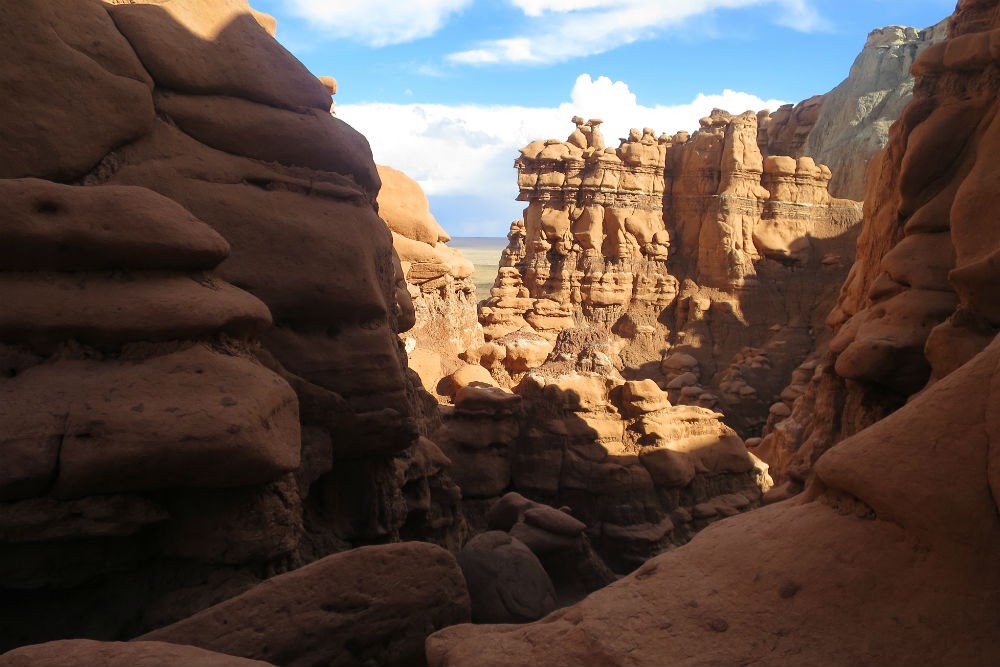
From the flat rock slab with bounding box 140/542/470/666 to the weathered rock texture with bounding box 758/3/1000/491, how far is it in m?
3.73

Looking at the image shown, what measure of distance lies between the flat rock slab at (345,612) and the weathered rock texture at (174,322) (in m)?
0.39

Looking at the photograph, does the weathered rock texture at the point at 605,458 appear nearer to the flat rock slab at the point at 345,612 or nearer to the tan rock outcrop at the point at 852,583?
the flat rock slab at the point at 345,612

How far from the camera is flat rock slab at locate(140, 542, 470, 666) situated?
3295 mm

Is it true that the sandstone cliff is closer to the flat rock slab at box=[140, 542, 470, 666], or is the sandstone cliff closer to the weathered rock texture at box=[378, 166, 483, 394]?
the weathered rock texture at box=[378, 166, 483, 394]

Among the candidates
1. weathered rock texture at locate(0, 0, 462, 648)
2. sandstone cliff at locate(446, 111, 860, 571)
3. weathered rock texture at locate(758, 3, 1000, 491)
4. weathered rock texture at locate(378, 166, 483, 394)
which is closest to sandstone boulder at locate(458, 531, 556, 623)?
weathered rock texture at locate(0, 0, 462, 648)

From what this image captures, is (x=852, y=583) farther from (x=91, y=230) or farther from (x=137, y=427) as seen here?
(x=91, y=230)

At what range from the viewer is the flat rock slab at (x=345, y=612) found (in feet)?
10.8

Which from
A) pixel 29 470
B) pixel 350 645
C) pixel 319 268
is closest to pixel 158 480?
pixel 29 470

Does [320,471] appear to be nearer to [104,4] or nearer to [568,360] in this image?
[104,4]

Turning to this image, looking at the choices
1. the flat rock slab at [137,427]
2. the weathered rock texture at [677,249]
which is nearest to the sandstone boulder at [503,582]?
the flat rock slab at [137,427]

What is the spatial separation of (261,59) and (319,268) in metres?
1.70

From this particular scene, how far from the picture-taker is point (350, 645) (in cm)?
365

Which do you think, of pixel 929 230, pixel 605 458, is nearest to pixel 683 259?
pixel 605 458

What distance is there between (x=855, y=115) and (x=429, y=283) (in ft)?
90.6
